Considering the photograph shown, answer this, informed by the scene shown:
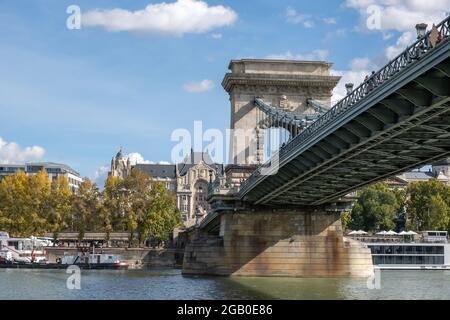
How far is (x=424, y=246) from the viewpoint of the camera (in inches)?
3679

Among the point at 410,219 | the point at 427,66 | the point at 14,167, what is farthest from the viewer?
the point at 14,167

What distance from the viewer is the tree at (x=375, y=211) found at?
124375 mm

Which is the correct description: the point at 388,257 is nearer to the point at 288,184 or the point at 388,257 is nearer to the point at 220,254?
the point at 220,254

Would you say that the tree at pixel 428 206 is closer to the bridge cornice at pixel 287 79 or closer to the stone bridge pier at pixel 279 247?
the bridge cornice at pixel 287 79

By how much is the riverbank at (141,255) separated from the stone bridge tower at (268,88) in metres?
29.4

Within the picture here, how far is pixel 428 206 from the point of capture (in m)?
122

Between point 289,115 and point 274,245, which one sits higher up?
point 289,115

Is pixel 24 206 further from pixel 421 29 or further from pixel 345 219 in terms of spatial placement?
pixel 421 29

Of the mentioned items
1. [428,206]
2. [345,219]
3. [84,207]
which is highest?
[428,206]

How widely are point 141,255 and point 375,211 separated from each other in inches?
1699

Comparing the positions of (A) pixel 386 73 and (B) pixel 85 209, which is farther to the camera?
(B) pixel 85 209

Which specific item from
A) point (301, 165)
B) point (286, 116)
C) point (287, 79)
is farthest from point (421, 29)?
point (287, 79)

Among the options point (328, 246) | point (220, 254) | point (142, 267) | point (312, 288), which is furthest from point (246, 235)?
point (142, 267)
